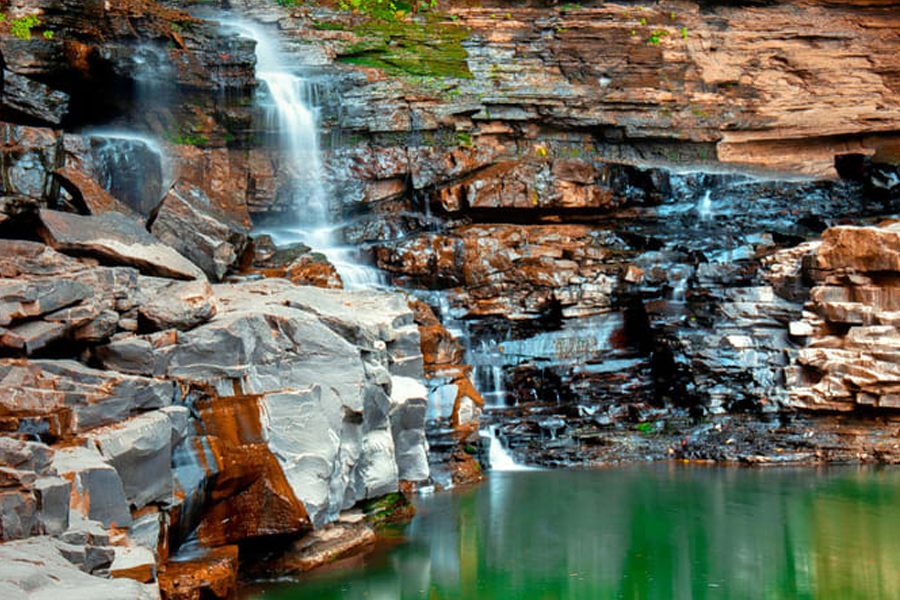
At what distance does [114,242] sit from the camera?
11.0 meters

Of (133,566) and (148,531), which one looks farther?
(148,531)

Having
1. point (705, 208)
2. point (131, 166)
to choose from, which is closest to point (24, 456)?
point (131, 166)

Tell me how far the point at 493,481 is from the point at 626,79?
13308 mm

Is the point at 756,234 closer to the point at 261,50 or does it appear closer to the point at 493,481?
the point at 493,481

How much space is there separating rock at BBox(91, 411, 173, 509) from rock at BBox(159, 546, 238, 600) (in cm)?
65

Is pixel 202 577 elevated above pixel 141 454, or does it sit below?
below

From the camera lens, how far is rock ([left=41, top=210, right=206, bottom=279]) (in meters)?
10.7

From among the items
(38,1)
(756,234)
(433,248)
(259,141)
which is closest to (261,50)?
(259,141)

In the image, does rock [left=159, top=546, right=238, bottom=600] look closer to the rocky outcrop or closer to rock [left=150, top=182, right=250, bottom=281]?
the rocky outcrop

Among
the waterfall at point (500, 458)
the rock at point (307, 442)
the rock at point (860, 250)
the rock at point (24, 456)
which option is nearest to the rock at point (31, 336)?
the rock at point (307, 442)

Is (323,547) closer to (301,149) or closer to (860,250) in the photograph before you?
(860,250)

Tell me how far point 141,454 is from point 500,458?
8.42 m

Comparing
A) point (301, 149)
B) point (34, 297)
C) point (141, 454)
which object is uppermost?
point (34, 297)

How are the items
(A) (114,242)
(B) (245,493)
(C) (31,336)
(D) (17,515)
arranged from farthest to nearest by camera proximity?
1. (A) (114,242)
2. (B) (245,493)
3. (C) (31,336)
4. (D) (17,515)
